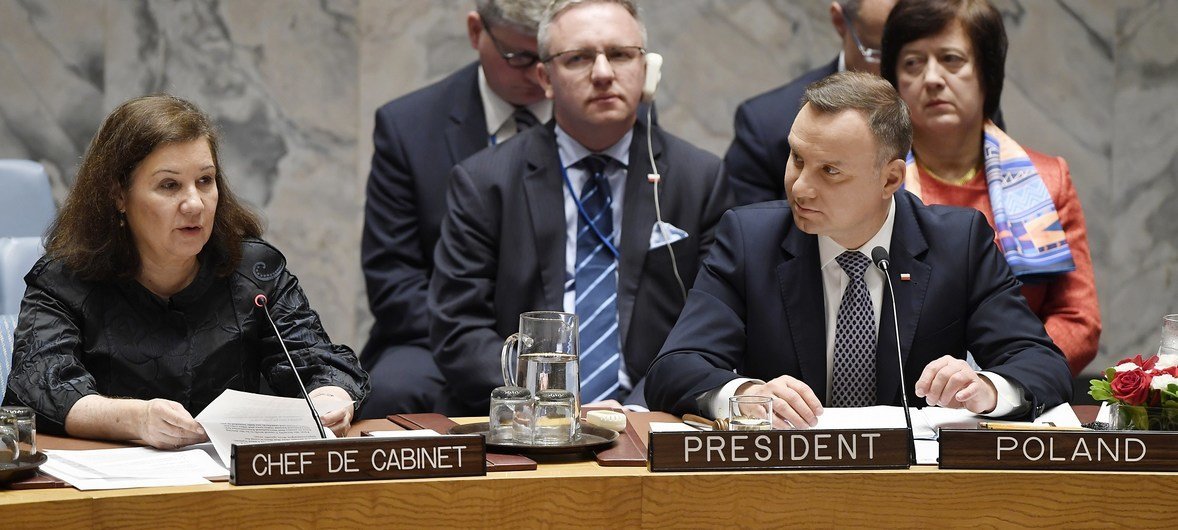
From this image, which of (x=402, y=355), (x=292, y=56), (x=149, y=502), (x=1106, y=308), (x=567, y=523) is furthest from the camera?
(x=1106, y=308)

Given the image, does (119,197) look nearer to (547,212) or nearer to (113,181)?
(113,181)

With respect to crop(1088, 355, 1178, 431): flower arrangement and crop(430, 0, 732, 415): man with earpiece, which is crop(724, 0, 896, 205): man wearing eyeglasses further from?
crop(1088, 355, 1178, 431): flower arrangement

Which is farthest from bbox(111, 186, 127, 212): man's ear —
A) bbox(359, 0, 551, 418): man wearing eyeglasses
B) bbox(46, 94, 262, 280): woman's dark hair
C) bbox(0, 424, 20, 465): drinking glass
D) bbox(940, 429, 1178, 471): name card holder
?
bbox(940, 429, 1178, 471): name card holder

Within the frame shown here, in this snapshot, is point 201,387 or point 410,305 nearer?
point 201,387

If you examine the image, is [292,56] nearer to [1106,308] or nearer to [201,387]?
[201,387]

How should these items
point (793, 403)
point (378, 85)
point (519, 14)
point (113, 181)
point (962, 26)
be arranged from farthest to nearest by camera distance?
point (378, 85) < point (519, 14) < point (962, 26) < point (113, 181) < point (793, 403)

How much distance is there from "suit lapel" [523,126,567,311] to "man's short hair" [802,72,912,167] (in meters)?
0.81

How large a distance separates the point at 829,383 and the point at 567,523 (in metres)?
0.85

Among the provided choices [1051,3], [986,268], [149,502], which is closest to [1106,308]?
[1051,3]

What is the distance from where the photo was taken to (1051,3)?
4703mm

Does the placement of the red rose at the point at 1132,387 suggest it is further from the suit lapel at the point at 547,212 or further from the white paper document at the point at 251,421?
the suit lapel at the point at 547,212

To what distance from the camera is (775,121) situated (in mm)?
3539

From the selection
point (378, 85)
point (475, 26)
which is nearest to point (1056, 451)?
point (475, 26)

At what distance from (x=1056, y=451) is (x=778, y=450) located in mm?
392
